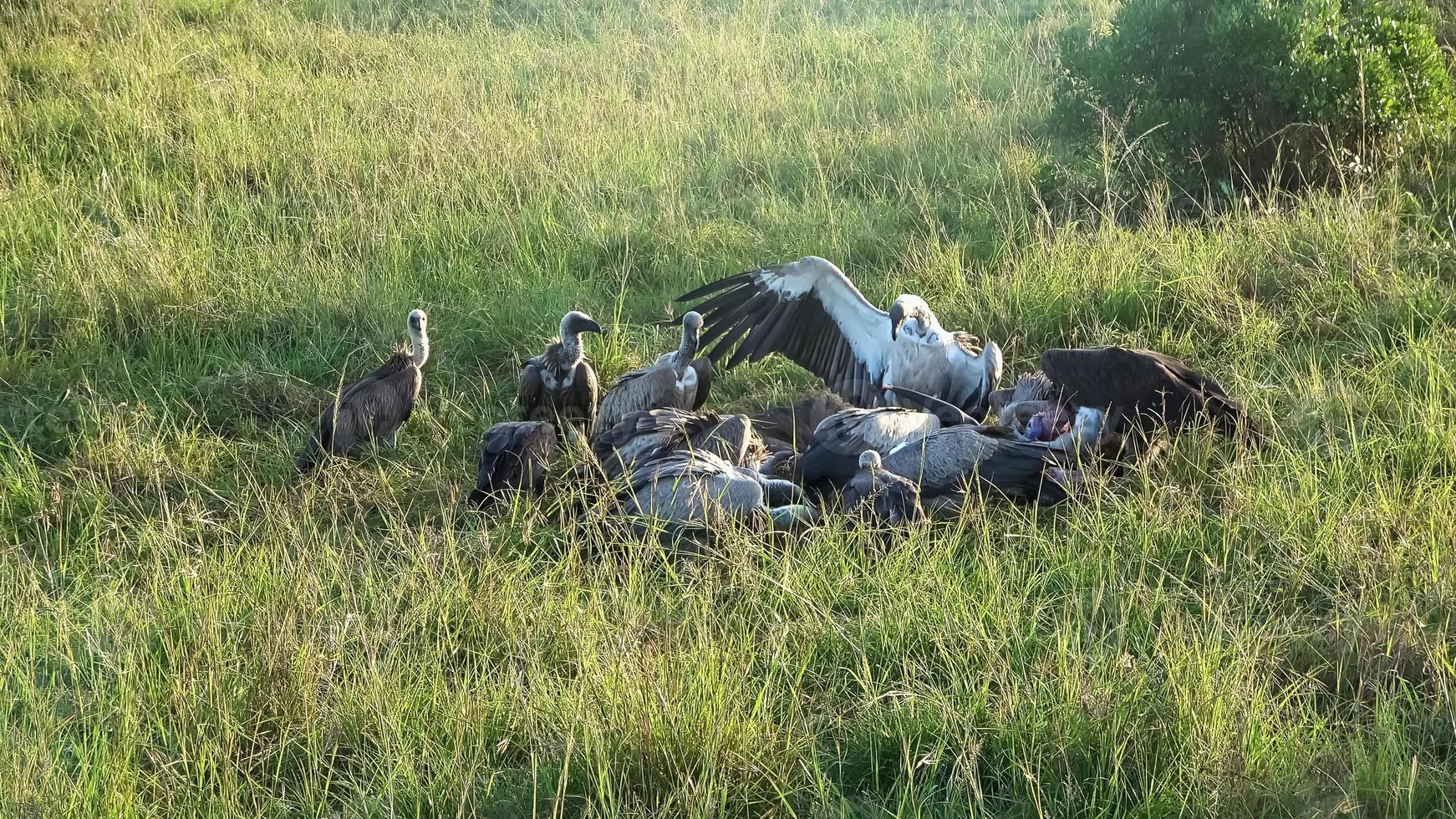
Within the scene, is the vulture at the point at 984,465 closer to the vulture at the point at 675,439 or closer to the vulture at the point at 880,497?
the vulture at the point at 880,497

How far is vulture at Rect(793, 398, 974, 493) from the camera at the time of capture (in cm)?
446

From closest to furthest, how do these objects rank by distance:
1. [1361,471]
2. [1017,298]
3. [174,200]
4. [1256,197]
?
[1361,471] → [1017,298] → [1256,197] → [174,200]

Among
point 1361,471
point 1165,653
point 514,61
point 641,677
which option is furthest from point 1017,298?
point 514,61

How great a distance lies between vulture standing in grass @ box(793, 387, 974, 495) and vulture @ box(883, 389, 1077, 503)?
11cm

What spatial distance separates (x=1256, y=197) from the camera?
6.38 meters

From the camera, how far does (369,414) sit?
5.07m

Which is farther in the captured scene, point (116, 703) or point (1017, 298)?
point (1017, 298)

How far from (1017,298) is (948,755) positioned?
3.24 metres

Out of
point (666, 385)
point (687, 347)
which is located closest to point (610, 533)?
point (666, 385)

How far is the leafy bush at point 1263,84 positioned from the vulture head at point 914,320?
167cm

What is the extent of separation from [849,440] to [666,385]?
110cm

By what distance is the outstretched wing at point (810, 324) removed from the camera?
5.52m

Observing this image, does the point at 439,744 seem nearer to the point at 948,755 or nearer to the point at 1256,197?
the point at 948,755

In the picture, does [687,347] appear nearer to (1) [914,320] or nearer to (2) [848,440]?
(1) [914,320]
